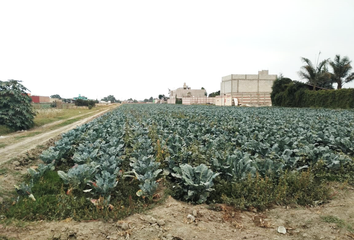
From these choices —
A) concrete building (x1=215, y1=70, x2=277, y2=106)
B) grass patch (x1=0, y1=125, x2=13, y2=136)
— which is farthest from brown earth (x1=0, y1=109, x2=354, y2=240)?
concrete building (x1=215, y1=70, x2=277, y2=106)

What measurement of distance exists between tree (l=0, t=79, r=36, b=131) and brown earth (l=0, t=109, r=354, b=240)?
1331 cm

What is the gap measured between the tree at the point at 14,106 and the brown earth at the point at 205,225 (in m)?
13.3

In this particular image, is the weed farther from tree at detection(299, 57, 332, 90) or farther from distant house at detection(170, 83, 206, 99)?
distant house at detection(170, 83, 206, 99)

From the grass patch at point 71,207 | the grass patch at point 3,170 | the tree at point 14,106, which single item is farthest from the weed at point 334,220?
the tree at point 14,106

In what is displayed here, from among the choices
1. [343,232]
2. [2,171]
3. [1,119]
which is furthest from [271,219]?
[1,119]

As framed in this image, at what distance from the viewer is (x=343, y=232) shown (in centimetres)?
322

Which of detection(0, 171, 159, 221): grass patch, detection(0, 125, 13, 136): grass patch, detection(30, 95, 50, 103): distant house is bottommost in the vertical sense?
detection(0, 171, 159, 221): grass patch

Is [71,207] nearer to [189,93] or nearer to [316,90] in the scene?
[316,90]

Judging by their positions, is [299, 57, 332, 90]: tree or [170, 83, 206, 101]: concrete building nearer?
[299, 57, 332, 90]: tree

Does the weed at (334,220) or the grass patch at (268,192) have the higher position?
the grass patch at (268,192)

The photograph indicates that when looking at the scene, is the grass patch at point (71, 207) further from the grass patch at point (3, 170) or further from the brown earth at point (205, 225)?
the grass patch at point (3, 170)

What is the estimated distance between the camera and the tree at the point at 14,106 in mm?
14406

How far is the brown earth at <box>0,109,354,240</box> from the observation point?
319 centimetres

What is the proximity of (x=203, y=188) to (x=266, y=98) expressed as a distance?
52.2 metres
